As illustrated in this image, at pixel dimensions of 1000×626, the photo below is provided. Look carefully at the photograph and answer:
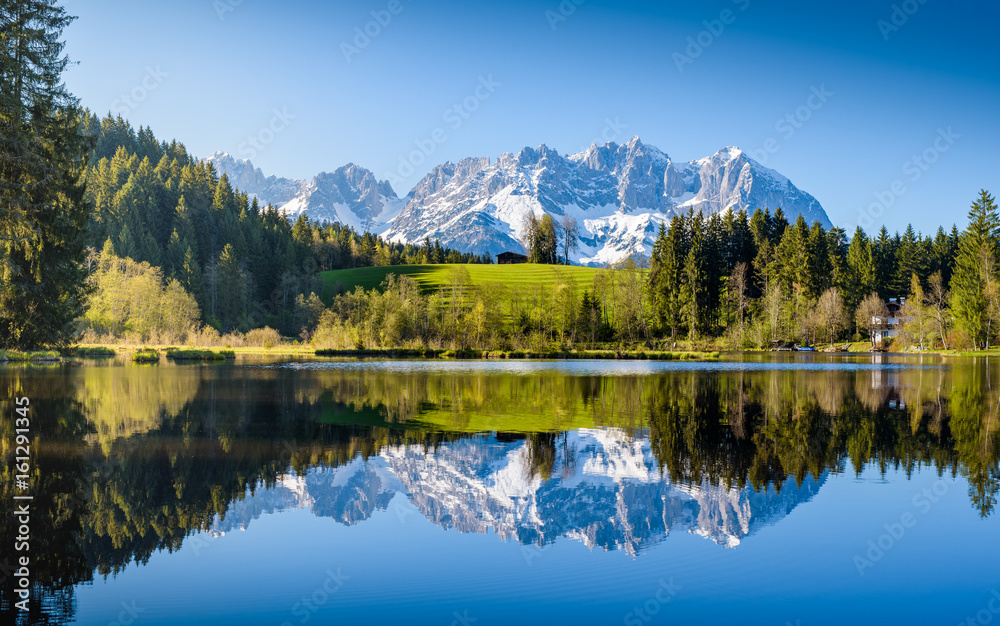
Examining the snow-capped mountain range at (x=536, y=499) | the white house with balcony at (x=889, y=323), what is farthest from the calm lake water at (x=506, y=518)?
the white house with balcony at (x=889, y=323)

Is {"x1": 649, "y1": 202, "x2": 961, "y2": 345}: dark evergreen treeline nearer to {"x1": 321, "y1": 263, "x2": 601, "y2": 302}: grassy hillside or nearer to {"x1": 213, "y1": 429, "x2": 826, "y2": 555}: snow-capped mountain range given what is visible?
{"x1": 321, "y1": 263, "x2": 601, "y2": 302}: grassy hillside

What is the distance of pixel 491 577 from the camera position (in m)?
8.15

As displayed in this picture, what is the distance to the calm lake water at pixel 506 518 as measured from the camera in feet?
24.0

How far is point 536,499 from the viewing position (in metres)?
11.7

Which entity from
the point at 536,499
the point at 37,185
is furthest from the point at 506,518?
the point at 37,185

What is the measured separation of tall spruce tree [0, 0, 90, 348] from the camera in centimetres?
3066

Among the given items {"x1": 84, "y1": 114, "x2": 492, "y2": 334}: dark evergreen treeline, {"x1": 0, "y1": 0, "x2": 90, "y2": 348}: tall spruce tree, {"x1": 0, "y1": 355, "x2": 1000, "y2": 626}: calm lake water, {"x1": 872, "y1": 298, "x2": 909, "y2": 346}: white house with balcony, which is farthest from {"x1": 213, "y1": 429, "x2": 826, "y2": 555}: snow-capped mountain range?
{"x1": 872, "y1": 298, "x2": 909, "y2": 346}: white house with balcony

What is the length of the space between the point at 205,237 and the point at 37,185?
86.2m

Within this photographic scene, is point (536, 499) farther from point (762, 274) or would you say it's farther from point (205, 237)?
point (205, 237)

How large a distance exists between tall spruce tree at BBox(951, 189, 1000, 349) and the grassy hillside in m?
52.3

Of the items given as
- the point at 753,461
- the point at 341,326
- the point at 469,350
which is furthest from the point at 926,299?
the point at 753,461

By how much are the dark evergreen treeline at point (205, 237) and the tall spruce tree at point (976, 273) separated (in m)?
93.8

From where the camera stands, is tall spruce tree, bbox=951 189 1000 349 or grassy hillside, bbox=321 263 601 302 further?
grassy hillside, bbox=321 263 601 302

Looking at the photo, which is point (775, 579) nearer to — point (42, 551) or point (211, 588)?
point (211, 588)
